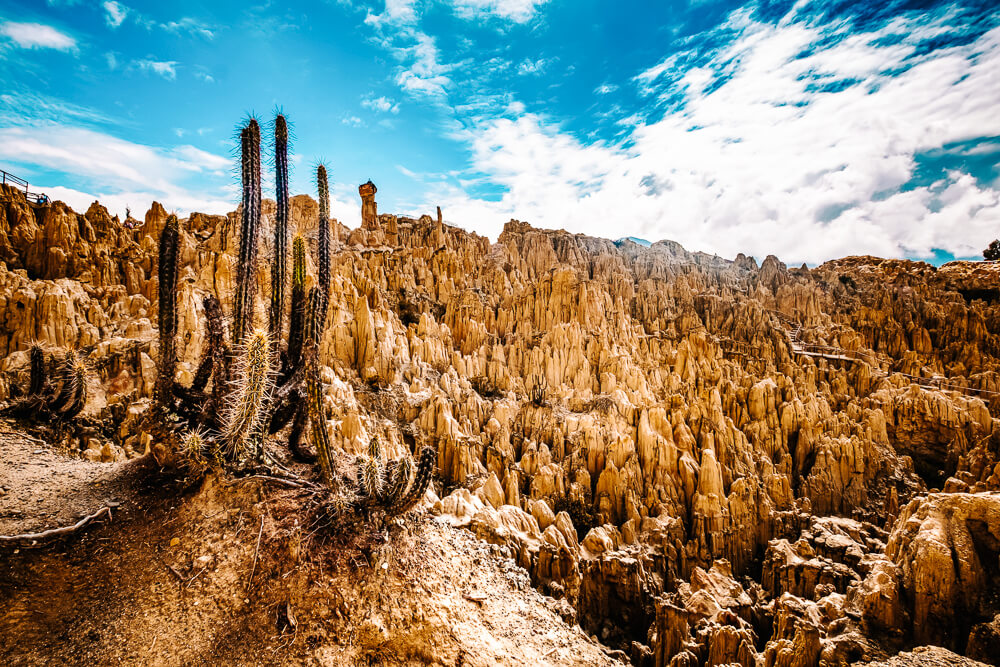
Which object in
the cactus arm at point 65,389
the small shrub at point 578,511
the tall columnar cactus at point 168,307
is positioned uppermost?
the tall columnar cactus at point 168,307

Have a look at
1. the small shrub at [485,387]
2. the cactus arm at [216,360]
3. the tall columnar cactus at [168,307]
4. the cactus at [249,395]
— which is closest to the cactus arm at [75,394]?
the tall columnar cactus at [168,307]

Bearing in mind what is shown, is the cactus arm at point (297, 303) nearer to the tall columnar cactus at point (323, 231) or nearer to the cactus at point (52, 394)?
the tall columnar cactus at point (323, 231)

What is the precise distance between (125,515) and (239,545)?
1.57 meters

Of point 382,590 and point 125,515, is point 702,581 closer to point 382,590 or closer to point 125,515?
point 382,590

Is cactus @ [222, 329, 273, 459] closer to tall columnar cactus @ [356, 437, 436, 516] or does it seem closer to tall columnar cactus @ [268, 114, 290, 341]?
tall columnar cactus @ [268, 114, 290, 341]

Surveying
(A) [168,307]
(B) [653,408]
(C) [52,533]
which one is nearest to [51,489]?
(C) [52,533]

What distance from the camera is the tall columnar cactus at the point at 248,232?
6430 millimetres

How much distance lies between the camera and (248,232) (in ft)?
21.5

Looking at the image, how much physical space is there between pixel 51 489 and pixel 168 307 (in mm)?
2810

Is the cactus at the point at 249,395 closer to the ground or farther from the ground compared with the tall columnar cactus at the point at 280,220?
closer to the ground

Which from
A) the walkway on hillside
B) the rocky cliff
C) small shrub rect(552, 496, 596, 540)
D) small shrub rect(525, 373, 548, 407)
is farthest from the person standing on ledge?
the walkway on hillside

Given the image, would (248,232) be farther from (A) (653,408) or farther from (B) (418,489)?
(A) (653,408)

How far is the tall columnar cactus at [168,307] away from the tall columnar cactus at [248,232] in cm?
80

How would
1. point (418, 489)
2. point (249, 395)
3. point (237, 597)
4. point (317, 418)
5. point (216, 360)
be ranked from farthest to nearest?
point (216, 360) → point (418, 489) → point (317, 418) → point (249, 395) → point (237, 597)
